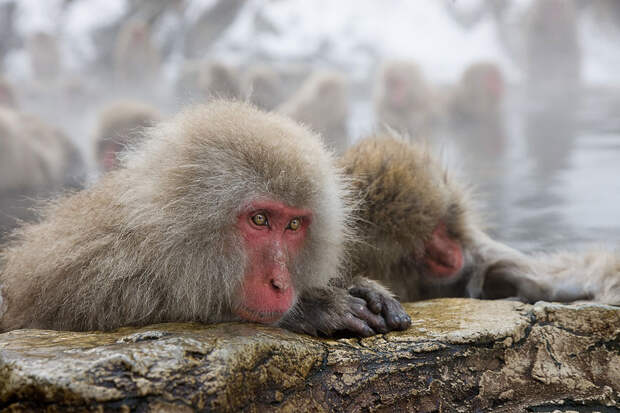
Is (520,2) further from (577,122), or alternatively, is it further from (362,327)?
(362,327)

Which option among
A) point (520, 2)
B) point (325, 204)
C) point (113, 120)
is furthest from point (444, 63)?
point (325, 204)

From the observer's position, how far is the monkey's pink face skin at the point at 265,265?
7.77ft

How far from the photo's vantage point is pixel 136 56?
11633 millimetres

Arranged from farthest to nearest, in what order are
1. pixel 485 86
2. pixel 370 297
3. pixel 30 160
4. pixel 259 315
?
pixel 485 86 < pixel 30 160 < pixel 370 297 < pixel 259 315

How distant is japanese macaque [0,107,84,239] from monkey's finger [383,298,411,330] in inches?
168

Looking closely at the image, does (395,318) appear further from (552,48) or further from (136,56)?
(136,56)

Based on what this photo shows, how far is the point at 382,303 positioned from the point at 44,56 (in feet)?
34.3

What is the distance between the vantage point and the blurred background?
6555 millimetres

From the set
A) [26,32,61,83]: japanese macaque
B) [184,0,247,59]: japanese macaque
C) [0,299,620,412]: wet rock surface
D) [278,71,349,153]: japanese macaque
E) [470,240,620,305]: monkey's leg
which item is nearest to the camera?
[0,299,620,412]: wet rock surface

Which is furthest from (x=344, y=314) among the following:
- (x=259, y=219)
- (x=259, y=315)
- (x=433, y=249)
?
(x=433, y=249)

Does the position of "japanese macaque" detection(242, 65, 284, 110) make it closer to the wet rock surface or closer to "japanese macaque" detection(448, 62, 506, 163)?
"japanese macaque" detection(448, 62, 506, 163)

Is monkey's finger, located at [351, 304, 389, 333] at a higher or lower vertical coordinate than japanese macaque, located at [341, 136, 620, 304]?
lower

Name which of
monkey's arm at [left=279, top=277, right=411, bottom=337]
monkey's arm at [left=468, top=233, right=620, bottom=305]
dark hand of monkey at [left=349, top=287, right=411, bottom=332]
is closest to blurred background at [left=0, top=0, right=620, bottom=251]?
monkey's arm at [left=468, top=233, right=620, bottom=305]

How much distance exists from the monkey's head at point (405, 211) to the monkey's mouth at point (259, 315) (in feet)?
2.78
